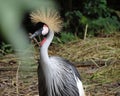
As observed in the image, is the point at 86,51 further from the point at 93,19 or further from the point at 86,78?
the point at 93,19

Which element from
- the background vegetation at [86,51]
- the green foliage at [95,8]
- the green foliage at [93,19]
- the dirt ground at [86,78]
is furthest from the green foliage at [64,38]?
the dirt ground at [86,78]

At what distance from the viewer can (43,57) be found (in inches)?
114

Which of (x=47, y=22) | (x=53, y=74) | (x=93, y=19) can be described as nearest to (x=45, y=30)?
(x=47, y=22)

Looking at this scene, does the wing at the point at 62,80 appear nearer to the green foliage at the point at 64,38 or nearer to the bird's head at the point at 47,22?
the bird's head at the point at 47,22

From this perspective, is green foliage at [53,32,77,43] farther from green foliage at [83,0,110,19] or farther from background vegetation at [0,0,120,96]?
green foliage at [83,0,110,19]

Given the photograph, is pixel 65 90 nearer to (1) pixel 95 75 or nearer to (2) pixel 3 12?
(1) pixel 95 75

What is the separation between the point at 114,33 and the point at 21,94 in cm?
232

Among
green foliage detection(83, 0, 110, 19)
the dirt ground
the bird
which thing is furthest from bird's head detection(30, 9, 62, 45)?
green foliage detection(83, 0, 110, 19)

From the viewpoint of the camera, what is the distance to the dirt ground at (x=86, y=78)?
361cm

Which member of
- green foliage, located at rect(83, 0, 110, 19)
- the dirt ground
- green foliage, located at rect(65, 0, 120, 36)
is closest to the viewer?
the dirt ground

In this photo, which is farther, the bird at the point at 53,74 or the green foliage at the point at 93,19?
the green foliage at the point at 93,19

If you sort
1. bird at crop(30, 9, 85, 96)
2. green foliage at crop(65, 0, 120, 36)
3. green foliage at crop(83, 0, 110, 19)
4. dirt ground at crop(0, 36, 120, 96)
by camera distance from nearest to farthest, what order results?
bird at crop(30, 9, 85, 96)
dirt ground at crop(0, 36, 120, 96)
green foliage at crop(65, 0, 120, 36)
green foliage at crop(83, 0, 110, 19)

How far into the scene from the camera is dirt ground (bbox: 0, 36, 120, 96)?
142 inches

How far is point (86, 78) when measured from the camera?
12.7ft
